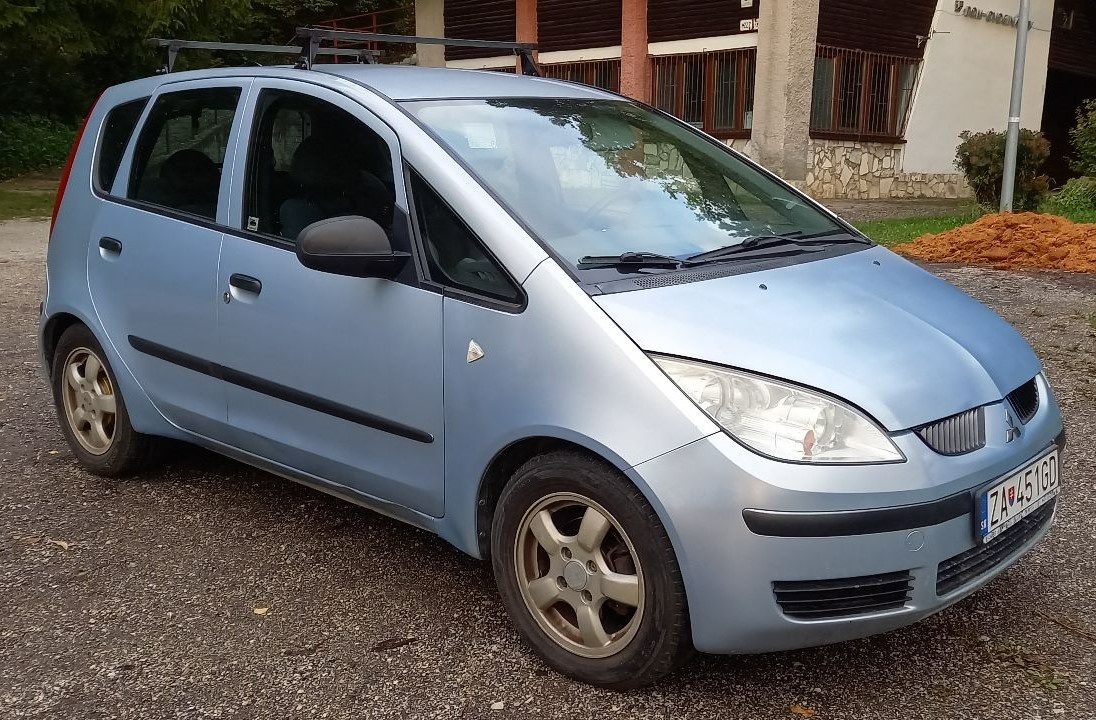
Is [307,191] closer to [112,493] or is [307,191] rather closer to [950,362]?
[112,493]

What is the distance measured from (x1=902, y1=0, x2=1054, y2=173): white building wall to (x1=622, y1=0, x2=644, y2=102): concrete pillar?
201 inches

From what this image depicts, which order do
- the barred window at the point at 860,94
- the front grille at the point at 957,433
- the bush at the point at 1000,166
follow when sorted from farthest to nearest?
the barred window at the point at 860,94 < the bush at the point at 1000,166 < the front grille at the point at 957,433

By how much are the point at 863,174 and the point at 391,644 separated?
18323 millimetres

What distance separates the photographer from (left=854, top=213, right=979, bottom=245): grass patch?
40.4 feet

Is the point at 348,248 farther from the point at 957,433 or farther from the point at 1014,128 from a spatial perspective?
the point at 1014,128

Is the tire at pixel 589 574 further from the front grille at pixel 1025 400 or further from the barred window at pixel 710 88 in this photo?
the barred window at pixel 710 88

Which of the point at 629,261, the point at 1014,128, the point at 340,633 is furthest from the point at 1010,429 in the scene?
the point at 1014,128

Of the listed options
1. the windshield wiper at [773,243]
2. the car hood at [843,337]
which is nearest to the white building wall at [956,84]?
the windshield wiper at [773,243]

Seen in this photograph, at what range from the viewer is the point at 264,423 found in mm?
3678

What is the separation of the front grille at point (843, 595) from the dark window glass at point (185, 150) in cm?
247

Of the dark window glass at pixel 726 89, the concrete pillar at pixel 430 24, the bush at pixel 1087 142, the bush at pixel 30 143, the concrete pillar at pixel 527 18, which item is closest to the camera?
the bush at pixel 1087 142

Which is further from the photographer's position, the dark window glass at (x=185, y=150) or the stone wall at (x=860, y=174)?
the stone wall at (x=860, y=174)

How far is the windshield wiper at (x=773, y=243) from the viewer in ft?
10.4

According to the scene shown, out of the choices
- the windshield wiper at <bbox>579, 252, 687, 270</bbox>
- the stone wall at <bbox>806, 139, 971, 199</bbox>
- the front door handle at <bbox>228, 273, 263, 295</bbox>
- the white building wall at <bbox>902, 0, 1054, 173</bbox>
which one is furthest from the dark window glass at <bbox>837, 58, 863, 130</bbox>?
the windshield wiper at <bbox>579, 252, 687, 270</bbox>
